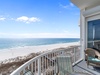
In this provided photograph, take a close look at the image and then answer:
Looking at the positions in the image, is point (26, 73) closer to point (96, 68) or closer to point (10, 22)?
point (96, 68)

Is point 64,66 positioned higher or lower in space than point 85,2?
lower

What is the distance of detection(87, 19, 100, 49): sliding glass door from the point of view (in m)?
5.60

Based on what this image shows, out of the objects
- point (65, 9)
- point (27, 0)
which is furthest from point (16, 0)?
point (65, 9)

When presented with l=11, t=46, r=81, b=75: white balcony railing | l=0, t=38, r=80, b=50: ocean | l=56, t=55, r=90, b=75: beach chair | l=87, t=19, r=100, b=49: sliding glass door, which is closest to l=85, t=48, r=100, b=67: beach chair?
l=87, t=19, r=100, b=49: sliding glass door

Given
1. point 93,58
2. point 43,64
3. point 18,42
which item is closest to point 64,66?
point 43,64

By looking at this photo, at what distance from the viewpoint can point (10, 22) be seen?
3431cm

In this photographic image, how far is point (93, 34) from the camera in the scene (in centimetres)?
584

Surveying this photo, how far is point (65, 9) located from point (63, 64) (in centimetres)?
2378

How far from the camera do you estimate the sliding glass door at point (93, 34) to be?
221 inches

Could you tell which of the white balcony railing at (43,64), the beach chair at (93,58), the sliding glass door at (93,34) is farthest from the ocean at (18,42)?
the beach chair at (93,58)

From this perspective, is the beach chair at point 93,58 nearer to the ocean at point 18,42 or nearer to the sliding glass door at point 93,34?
the sliding glass door at point 93,34

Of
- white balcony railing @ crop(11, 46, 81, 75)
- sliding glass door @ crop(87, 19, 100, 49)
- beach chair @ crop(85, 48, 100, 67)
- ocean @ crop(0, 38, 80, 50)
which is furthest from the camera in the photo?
ocean @ crop(0, 38, 80, 50)

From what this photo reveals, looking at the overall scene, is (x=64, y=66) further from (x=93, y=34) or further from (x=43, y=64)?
(x=93, y=34)

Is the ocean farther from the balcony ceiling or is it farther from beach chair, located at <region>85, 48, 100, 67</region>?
beach chair, located at <region>85, 48, 100, 67</region>
